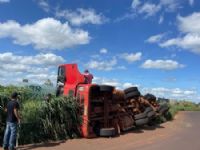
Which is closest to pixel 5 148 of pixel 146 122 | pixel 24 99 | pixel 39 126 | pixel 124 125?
pixel 39 126

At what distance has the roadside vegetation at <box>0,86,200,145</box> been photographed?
13.9 meters

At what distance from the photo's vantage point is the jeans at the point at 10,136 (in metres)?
12.5

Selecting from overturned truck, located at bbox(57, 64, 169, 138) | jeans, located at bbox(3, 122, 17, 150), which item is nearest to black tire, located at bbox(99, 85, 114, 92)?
overturned truck, located at bbox(57, 64, 169, 138)

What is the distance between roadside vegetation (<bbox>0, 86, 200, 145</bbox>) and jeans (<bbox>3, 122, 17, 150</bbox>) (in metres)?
0.79

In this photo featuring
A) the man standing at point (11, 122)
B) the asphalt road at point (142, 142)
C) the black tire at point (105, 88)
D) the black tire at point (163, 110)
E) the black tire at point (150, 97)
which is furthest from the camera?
the black tire at point (163, 110)

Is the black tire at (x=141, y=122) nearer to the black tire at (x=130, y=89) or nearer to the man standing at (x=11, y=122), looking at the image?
the black tire at (x=130, y=89)

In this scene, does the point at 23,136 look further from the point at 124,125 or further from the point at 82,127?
the point at 124,125

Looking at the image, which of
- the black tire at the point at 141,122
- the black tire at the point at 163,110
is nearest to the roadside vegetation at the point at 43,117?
the black tire at the point at 141,122

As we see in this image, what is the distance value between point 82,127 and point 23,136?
2631 mm

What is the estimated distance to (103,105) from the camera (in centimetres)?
1659

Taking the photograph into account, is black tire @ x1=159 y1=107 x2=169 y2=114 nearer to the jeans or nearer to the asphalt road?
the asphalt road

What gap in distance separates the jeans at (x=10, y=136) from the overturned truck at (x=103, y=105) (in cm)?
352

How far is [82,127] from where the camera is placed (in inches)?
614

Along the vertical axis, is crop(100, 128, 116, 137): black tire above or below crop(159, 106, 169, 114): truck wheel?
below
